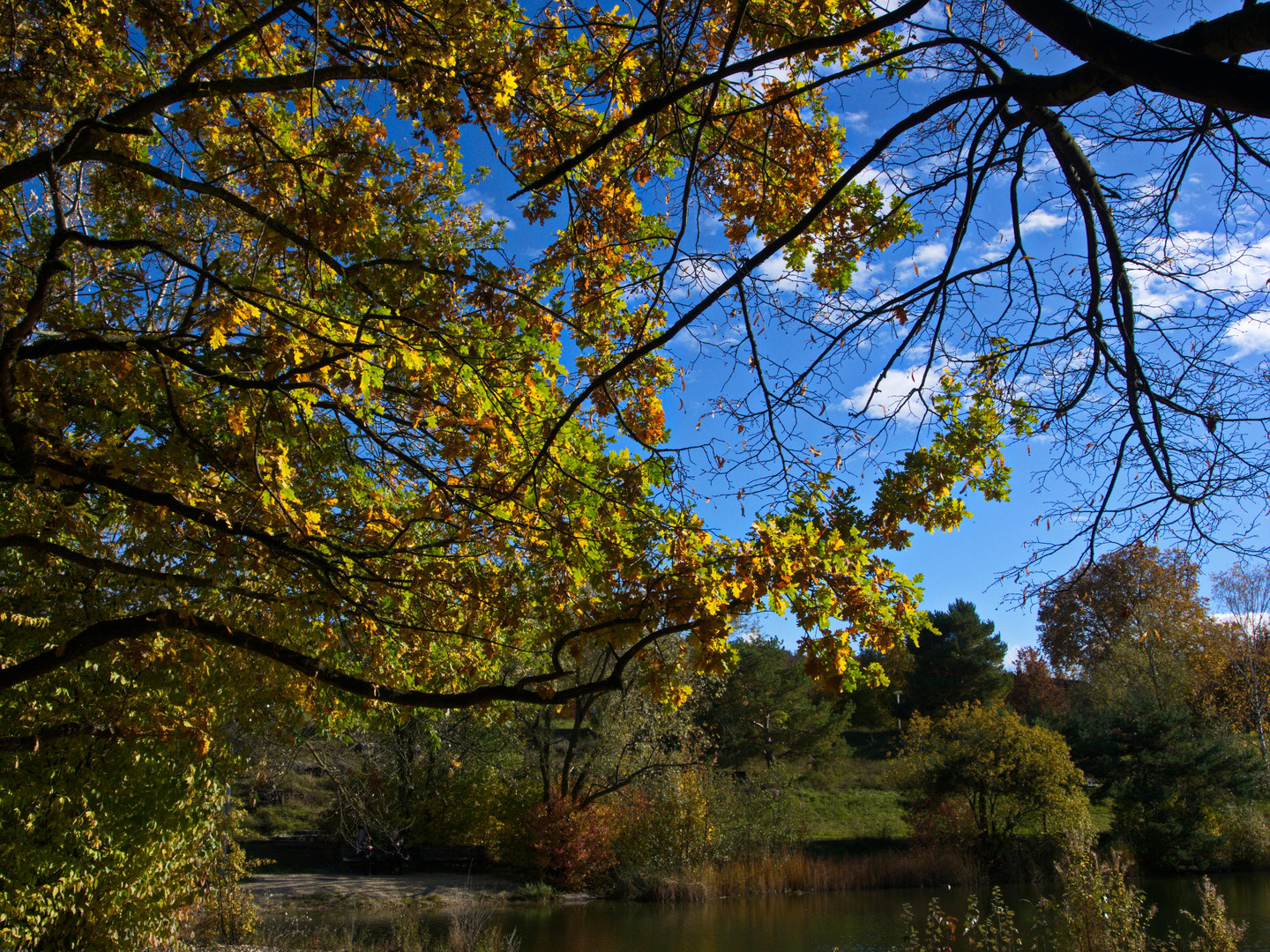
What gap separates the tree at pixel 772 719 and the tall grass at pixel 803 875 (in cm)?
953

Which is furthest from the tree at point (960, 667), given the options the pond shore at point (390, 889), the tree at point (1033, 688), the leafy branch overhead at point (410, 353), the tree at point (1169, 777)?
the leafy branch overhead at point (410, 353)

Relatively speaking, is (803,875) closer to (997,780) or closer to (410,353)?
(997,780)

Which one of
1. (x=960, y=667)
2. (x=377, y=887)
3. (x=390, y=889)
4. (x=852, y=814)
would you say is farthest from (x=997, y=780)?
(x=960, y=667)

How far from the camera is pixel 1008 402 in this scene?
426 cm

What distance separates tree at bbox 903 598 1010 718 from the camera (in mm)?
36281

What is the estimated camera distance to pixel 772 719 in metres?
29.9

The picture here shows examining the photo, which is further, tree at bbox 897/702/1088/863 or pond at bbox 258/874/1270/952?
tree at bbox 897/702/1088/863

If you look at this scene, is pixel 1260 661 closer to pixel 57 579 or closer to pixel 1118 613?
pixel 1118 613

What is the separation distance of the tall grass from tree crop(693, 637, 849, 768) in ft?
31.3

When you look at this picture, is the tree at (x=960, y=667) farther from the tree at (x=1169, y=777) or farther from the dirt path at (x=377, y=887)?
the dirt path at (x=377, y=887)

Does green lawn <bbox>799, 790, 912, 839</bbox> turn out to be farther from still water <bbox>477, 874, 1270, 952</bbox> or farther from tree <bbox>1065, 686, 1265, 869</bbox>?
tree <bbox>1065, 686, 1265, 869</bbox>

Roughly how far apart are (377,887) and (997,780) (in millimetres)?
15436

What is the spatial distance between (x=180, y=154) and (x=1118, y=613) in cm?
578

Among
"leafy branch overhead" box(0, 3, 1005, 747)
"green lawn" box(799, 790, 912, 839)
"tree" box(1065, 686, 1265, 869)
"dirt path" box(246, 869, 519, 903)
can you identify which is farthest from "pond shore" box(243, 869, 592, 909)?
"tree" box(1065, 686, 1265, 869)
